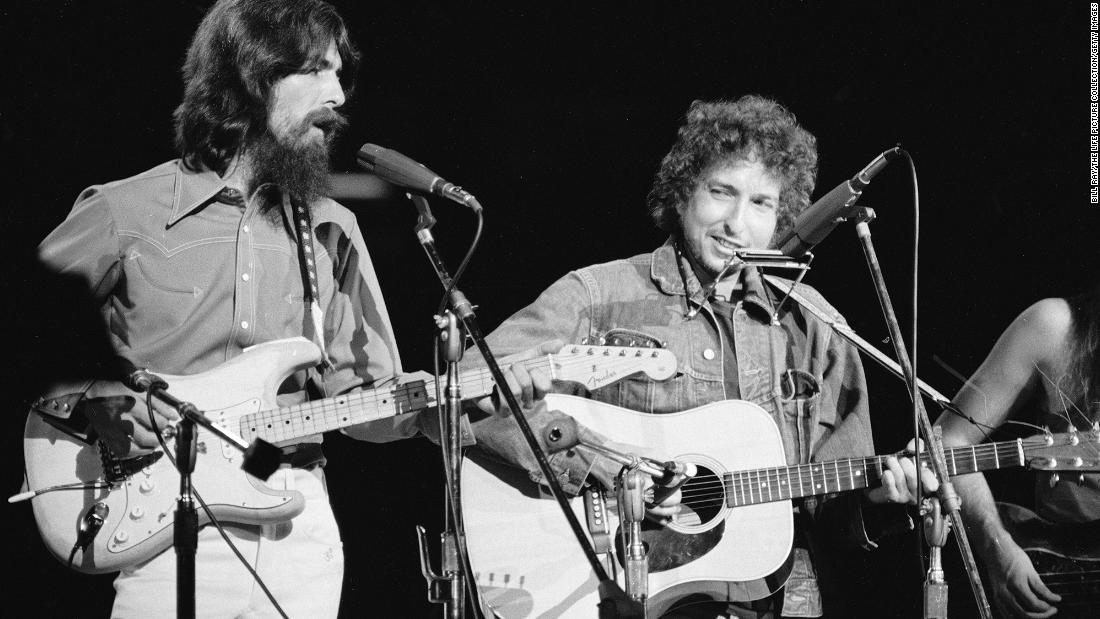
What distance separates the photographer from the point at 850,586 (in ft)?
13.9

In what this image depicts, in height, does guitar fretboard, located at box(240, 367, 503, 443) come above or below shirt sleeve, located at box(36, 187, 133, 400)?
below

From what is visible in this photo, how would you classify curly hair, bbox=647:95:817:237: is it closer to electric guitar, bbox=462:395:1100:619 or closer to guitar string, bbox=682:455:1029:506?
electric guitar, bbox=462:395:1100:619

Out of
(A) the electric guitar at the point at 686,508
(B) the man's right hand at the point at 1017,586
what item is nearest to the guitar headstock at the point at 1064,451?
(A) the electric guitar at the point at 686,508

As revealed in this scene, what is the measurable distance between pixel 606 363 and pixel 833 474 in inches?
36.0

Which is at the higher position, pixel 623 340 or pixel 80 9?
pixel 80 9

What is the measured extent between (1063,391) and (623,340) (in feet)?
5.02

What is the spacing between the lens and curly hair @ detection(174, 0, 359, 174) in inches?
131

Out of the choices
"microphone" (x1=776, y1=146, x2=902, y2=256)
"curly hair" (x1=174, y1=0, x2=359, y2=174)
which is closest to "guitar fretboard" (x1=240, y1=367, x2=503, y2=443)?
"curly hair" (x1=174, y1=0, x2=359, y2=174)

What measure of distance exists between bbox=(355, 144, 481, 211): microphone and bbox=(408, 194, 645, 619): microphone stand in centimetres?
5

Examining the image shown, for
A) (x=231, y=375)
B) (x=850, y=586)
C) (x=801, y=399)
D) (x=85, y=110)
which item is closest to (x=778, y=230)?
(x=801, y=399)

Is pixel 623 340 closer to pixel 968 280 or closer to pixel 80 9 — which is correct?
pixel 968 280

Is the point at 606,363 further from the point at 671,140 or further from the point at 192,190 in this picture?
the point at 671,140

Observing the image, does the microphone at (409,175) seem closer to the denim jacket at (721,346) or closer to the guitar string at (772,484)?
the denim jacket at (721,346)

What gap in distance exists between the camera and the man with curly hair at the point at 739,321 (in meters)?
3.60
